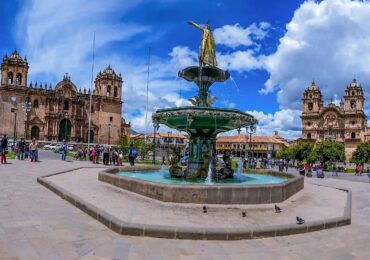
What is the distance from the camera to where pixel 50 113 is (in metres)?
57.3

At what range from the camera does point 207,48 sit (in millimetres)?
11469

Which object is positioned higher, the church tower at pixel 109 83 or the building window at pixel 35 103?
the church tower at pixel 109 83

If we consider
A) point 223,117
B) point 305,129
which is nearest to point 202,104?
point 223,117

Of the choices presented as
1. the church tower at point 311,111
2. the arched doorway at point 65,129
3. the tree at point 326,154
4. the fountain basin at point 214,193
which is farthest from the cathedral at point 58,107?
the fountain basin at point 214,193

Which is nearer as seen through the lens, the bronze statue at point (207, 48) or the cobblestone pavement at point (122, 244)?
the cobblestone pavement at point (122, 244)

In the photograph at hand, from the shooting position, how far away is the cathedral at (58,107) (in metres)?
53.4

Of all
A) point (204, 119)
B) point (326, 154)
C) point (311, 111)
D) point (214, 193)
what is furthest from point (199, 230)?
point (311, 111)

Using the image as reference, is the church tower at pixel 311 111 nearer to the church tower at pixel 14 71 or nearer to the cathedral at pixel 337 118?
the cathedral at pixel 337 118

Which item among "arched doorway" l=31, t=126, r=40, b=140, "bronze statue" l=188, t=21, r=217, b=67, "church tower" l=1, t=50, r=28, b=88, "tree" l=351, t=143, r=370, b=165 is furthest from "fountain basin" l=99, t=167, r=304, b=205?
"church tower" l=1, t=50, r=28, b=88

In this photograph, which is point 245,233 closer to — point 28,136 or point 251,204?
point 251,204

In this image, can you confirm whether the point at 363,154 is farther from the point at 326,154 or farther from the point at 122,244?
the point at 122,244

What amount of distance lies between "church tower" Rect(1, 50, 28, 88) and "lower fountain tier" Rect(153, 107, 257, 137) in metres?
51.3

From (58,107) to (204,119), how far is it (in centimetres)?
5369

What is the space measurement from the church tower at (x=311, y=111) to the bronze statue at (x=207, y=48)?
2831 inches
